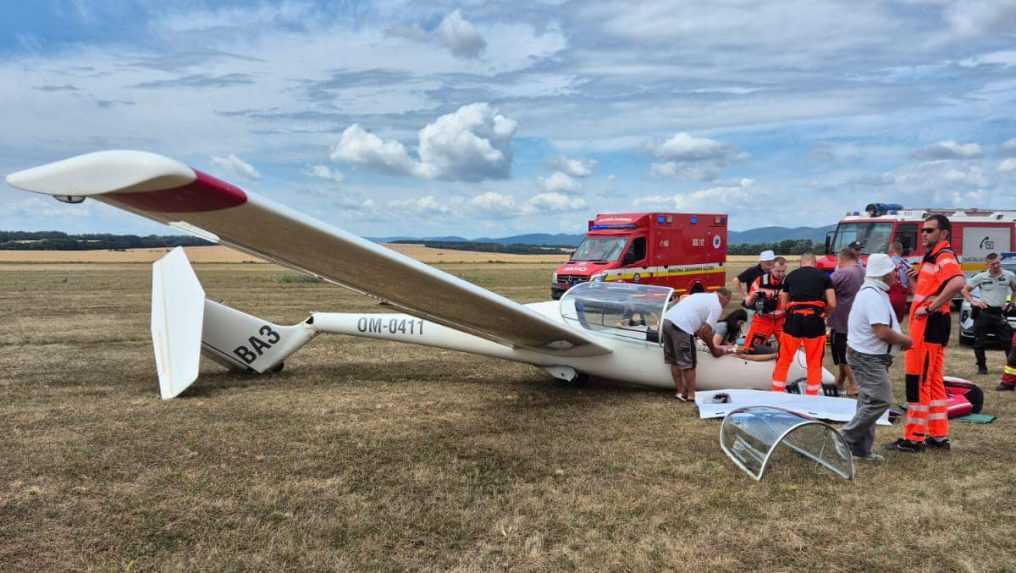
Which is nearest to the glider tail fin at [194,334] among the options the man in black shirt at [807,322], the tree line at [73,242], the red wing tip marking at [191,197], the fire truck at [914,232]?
the red wing tip marking at [191,197]

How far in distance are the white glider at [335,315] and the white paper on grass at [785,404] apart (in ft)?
1.71

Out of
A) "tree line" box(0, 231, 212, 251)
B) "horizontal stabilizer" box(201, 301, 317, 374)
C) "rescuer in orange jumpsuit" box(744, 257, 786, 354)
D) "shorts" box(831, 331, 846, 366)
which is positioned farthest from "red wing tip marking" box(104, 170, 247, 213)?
"tree line" box(0, 231, 212, 251)

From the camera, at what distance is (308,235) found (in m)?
4.18

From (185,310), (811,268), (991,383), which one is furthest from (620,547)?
(991,383)

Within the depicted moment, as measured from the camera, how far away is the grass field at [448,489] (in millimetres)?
3818

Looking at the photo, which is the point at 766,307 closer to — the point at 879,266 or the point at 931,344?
the point at 931,344

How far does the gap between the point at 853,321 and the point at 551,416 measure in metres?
3.01

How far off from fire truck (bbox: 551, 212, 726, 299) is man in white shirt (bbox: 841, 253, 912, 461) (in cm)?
1102

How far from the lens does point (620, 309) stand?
796 centimetres

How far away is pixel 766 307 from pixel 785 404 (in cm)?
188

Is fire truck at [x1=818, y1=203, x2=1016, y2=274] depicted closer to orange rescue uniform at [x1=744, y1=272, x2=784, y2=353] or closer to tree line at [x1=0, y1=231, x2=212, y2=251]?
orange rescue uniform at [x1=744, y1=272, x2=784, y2=353]

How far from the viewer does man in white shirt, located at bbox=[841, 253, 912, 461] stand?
17.1ft


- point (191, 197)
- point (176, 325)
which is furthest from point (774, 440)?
point (176, 325)

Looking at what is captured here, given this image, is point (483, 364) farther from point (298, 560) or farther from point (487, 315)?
point (298, 560)
